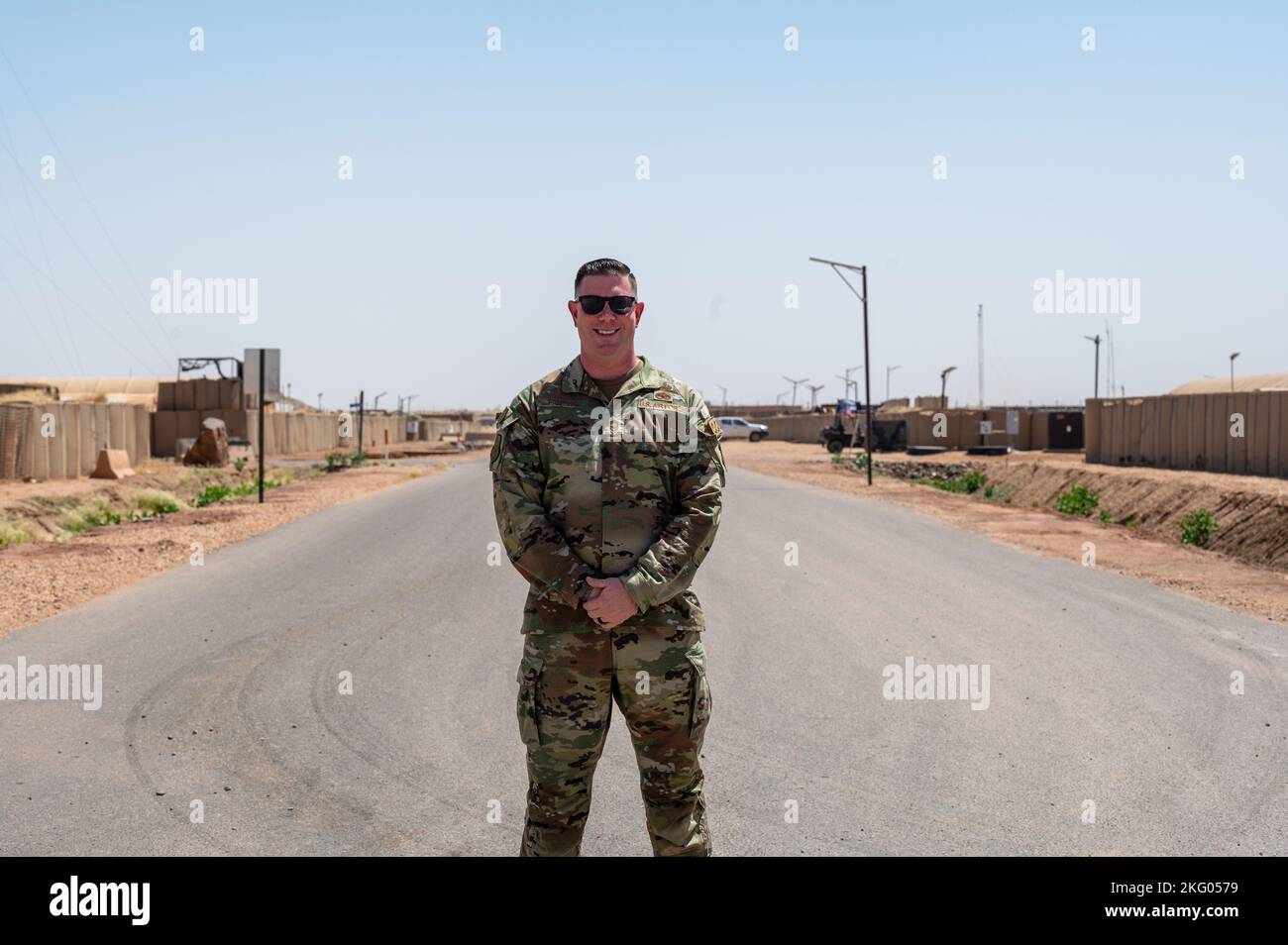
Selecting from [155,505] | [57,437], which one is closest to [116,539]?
[155,505]

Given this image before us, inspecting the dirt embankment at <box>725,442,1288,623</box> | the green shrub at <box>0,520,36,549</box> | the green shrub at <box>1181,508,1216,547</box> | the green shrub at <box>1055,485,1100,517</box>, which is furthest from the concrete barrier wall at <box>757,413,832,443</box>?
the green shrub at <box>0,520,36,549</box>

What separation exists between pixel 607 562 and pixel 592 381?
0.63m

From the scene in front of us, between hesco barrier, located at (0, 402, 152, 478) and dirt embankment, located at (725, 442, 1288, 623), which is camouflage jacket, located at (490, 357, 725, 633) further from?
hesco barrier, located at (0, 402, 152, 478)

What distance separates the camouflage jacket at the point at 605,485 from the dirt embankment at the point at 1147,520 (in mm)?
9105

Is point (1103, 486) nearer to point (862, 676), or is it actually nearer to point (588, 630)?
point (862, 676)

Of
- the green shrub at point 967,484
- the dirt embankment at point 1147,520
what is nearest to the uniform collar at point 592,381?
the dirt embankment at point 1147,520

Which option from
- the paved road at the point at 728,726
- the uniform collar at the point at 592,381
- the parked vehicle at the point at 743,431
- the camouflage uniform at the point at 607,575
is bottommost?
the paved road at the point at 728,726

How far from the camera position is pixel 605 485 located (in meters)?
3.69

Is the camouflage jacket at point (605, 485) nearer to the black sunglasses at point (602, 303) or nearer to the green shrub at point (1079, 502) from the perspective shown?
the black sunglasses at point (602, 303)

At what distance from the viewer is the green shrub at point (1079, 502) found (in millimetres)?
23750

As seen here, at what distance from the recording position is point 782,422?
88.0 metres
